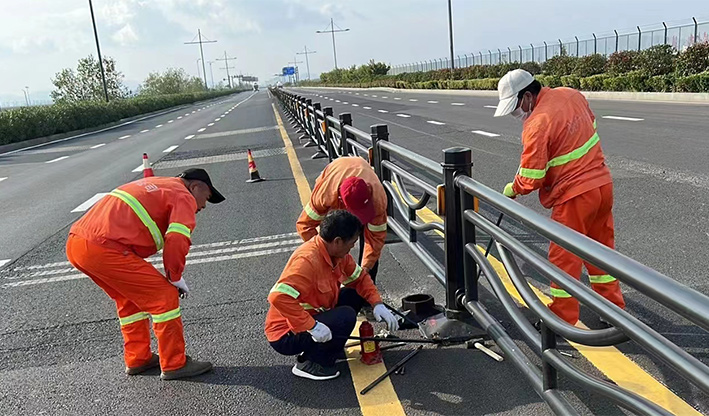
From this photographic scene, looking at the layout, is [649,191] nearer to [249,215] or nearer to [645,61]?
[249,215]

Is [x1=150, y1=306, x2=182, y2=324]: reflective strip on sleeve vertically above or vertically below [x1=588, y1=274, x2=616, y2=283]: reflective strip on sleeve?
above

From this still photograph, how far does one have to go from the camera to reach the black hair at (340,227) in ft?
9.81

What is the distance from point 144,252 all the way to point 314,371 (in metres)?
1.18

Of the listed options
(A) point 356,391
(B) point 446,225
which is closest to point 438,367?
(A) point 356,391

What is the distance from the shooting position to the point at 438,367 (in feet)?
10.2

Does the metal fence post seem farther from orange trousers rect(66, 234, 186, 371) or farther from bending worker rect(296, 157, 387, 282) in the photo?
orange trousers rect(66, 234, 186, 371)

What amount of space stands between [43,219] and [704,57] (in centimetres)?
2095

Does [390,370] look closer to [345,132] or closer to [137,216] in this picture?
[137,216]

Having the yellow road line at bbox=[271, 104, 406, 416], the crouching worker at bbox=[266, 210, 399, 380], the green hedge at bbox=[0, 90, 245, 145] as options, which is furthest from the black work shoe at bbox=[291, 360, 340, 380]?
the green hedge at bbox=[0, 90, 245, 145]

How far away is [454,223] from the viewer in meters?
3.21

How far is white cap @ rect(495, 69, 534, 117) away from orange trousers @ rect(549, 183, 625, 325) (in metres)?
0.66

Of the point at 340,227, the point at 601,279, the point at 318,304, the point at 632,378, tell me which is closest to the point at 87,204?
the point at 318,304

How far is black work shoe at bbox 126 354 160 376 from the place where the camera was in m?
3.33

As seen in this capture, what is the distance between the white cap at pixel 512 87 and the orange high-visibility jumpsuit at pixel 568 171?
0.13m
